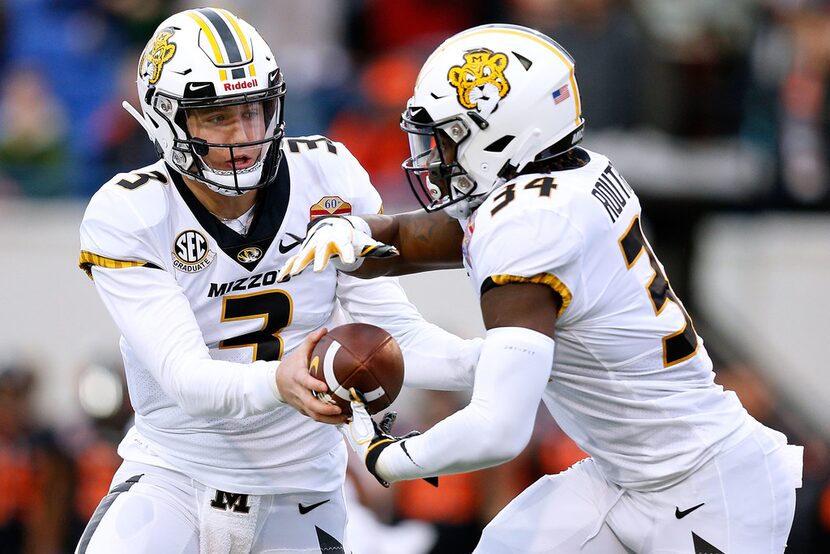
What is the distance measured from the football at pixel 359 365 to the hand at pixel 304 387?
0.06ft

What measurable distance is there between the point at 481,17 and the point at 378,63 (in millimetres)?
850

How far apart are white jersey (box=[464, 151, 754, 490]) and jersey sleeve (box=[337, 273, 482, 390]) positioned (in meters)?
0.39

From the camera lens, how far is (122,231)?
4672 millimetres

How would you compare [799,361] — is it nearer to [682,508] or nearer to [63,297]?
Answer: [63,297]

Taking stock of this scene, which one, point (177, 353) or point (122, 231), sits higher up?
point (122, 231)

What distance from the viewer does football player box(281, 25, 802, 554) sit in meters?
4.16

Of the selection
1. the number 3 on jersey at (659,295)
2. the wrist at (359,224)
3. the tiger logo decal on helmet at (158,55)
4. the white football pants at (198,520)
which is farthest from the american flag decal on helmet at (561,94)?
the white football pants at (198,520)

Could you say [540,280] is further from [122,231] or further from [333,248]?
[122,231]

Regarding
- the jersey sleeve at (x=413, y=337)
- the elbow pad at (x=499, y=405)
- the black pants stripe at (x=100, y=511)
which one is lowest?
the black pants stripe at (x=100, y=511)

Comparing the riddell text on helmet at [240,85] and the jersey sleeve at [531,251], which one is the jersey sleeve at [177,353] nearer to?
the riddell text on helmet at [240,85]

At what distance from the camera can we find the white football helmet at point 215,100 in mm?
4770

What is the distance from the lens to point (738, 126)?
31.6 ft

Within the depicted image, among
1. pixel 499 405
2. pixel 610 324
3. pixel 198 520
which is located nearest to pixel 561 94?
pixel 610 324

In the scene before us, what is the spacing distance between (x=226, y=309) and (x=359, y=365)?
70 cm
